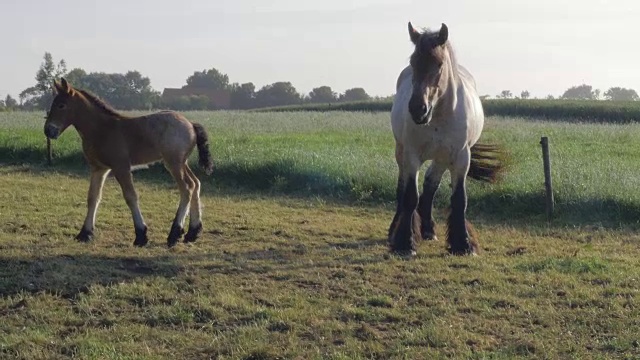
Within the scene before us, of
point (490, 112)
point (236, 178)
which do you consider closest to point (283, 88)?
point (490, 112)

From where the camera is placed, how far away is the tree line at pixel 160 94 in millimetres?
53356

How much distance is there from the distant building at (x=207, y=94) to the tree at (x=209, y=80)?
3.05 meters

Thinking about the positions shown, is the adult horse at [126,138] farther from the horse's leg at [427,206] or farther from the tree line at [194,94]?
the tree line at [194,94]

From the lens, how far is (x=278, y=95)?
8069 cm

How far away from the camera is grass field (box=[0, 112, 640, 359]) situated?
491 cm

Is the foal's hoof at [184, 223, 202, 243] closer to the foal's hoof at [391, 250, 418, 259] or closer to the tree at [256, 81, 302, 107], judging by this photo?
the foal's hoof at [391, 250, 418, 259]

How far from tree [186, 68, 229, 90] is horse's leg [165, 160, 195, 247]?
71.5 metres

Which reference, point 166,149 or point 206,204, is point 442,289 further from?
point 206,204

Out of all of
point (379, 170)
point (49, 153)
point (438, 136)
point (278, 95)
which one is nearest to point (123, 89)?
point (278, 95)

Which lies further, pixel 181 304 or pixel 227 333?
pixel 181 304

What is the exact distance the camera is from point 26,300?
224 inches

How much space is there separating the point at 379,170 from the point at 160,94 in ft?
179

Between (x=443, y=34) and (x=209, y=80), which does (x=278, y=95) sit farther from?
(x=443, y=34)

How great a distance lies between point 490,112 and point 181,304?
141ft
